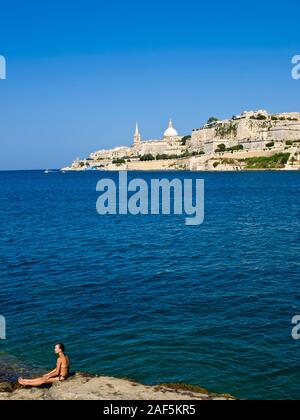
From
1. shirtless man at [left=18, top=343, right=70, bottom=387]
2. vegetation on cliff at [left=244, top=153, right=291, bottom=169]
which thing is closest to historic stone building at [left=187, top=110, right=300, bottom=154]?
vegetation on cliff at [left=244, top=153, right=291, bottom=169]

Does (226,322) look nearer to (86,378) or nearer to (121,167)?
(86,378)

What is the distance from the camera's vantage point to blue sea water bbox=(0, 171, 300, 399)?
30.0 ft

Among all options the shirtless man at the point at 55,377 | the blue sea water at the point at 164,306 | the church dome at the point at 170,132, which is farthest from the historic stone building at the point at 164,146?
the shirtless man at the point at 55,377

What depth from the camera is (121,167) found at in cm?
14438

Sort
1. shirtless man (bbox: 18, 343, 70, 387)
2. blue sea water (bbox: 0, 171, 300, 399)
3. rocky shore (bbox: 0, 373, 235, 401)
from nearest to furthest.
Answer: rocky shore (bbox: 0, 373, 235, 401)
shirtless man (bbox: 18, 343, 70, 387)
blue sea water (bbox: 0, 171, 300, 399)

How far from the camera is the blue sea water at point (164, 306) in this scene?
9156 millimetres

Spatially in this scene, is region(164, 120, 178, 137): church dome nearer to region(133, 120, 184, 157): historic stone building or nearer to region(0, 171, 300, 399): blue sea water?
region(133, 120, 184, 157): historic stone building

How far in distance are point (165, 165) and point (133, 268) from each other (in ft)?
367

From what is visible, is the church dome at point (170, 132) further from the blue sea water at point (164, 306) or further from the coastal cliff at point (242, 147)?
the blue sea water at point (164, 306)

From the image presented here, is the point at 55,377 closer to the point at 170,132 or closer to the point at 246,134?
the point at 246,134

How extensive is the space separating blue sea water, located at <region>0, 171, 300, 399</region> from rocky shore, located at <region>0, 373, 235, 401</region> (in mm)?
1119

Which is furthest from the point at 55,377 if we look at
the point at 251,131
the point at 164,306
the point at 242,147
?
the point at 251,131

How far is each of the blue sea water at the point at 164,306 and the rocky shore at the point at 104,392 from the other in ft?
→ 3.67
